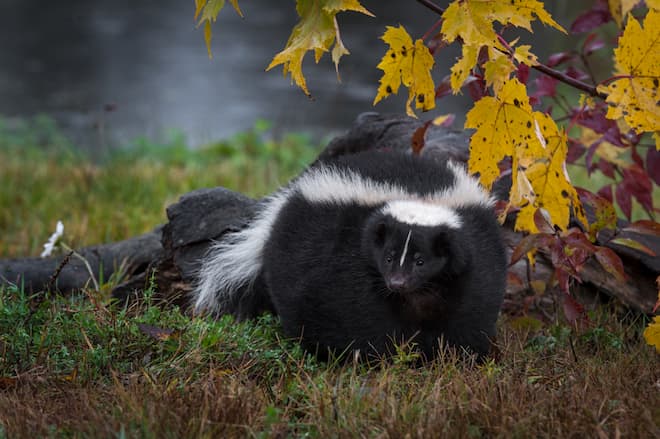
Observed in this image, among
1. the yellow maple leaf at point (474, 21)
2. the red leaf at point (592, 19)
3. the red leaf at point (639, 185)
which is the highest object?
the red leaf at point (592, 19)

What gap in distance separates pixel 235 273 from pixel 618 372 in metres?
2.08

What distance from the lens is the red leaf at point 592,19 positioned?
181 inches

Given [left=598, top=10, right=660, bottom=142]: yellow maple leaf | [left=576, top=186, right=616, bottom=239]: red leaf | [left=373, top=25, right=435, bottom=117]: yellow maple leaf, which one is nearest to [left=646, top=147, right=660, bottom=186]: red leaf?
[left=576, top=186, right=616, bottom=239]: red leaf

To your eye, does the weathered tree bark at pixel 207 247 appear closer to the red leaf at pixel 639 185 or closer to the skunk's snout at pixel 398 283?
the red leaf at pixel 639 185

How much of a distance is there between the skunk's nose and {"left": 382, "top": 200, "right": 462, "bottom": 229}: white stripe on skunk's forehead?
0.25 m

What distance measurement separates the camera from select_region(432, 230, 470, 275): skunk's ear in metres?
3.62

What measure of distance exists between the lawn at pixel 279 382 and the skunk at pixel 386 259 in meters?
0.14

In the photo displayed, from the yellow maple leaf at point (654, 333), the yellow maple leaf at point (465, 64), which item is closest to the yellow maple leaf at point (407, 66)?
the yellow maple leaf at point (465, 64)

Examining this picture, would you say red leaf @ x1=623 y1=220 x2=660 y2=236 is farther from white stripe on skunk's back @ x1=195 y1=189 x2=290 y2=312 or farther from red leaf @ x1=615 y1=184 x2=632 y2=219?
white stripe on skunk's back @ x1=195 y1=189 x2=290 y2=312

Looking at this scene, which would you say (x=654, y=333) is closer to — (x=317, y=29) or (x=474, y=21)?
(x=474, y=21)

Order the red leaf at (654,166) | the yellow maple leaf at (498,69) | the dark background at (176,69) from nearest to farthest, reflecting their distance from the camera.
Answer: the yellow maple leaf at (498,69) → the red leaf at (654,166) → the dark background at (176,69)

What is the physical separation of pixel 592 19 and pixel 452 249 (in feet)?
5.85

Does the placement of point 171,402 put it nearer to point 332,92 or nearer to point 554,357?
point 554,357

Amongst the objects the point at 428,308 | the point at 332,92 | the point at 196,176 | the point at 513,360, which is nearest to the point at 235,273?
the point at 428,308
